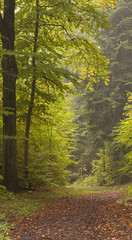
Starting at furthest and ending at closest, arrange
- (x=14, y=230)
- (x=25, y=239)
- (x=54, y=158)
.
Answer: (x=54, y=158), (x=14, y=230), (x=25, y=239)

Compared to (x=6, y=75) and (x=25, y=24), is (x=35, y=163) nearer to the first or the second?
(x=6, y=75)

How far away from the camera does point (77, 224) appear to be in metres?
5.73

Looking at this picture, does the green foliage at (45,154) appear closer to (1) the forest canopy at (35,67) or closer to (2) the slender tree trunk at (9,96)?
(1) the forest canopy at (35,67)

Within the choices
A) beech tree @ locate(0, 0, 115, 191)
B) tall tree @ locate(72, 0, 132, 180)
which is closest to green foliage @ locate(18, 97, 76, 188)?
beech tree @ locate(0, 0, 115, 191)

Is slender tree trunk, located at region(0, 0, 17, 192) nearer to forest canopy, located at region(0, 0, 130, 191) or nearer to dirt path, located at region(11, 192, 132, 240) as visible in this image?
forest canopy, located at region(0, 0, 130, 191)

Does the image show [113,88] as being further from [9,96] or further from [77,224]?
[77,224]

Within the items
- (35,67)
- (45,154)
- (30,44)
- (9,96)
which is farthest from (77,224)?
(30,44)

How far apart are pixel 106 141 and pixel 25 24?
42.6 feet

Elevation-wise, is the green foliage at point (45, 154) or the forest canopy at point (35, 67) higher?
the forest canopy at point (35, 67)

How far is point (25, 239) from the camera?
15.2 feet

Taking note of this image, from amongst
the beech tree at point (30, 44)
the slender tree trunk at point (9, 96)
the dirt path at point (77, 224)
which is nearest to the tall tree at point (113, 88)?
the beech tree at point (30, 44)

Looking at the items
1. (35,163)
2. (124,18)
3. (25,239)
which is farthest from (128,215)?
(124,18)

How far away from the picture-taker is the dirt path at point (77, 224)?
4848 mm

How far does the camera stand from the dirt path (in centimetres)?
485
